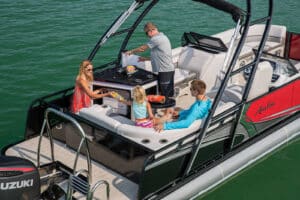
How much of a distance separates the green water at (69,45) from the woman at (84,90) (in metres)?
2.26

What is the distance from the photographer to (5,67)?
38.7 feet

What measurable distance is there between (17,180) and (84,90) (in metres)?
2.24

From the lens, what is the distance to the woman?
682cm

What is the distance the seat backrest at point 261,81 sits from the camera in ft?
24.3

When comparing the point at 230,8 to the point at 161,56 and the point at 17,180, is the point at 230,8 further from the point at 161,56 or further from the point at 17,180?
the point at 17,180

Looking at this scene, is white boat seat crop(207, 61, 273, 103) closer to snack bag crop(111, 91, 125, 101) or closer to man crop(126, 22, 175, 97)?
man crop(126, 22, 175, 97)

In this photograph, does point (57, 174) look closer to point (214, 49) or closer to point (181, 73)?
point (181, 73)

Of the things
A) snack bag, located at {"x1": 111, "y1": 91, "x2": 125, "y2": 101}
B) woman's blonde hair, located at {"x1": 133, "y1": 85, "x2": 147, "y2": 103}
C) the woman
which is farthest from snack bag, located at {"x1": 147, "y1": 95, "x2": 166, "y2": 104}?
woman's blonde hair, located at {"x1": 133, "y1": 85, "x2": 147, "y2": 103}

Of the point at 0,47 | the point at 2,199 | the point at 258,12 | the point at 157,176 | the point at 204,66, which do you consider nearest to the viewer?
the point at 2,199

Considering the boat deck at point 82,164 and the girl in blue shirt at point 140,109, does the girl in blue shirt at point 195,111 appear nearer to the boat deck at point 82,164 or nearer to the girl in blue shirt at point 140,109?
the girl in blue shirt at point 140,109

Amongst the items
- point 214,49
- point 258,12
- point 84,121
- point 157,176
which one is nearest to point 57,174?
point 84,121

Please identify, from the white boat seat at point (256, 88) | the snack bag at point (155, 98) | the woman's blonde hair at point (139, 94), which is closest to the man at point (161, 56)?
the snack bag at point (155, 98)

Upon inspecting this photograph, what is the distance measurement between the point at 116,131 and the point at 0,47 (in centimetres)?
776

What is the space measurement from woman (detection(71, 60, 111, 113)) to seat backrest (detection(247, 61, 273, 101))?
2261 mm
